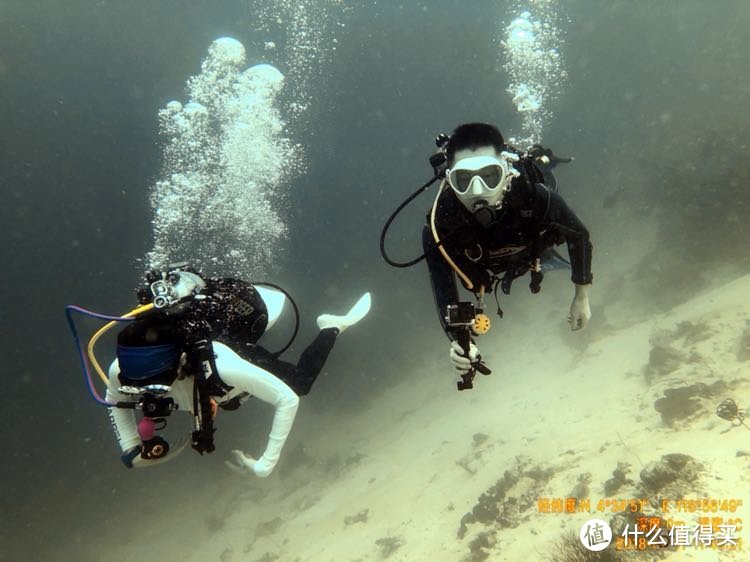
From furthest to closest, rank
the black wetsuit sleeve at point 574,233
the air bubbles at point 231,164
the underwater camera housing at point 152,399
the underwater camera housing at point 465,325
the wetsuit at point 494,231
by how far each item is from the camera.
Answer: the air bubbles at point 231,164, the black wetsuit sleeve at point 574,233, the wetsuit at point 494,231, the underwater camera housing at point 152,399, the underwater camera housing at point 465,325

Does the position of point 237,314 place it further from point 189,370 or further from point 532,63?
point 532,63

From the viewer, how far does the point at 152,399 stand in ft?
10.8

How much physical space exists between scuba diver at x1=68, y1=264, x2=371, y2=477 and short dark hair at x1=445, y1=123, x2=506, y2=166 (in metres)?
2.46

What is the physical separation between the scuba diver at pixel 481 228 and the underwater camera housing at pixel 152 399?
1.98m

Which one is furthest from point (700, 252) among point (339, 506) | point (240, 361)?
point (240, 361)

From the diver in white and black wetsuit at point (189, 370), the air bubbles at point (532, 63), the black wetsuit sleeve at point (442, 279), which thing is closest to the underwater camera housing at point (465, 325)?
the black wetsuit sleeve at point (442, 279)

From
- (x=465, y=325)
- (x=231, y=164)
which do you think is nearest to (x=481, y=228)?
(x=465, y=325)

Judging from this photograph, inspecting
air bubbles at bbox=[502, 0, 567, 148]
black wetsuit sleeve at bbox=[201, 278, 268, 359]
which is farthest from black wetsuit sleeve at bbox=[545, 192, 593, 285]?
air bubbles at bbox=[502, 0, 567, 148]

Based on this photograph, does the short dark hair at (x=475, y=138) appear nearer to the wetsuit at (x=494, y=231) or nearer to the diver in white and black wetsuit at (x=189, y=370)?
the wetsuit at (x=494, y=231)

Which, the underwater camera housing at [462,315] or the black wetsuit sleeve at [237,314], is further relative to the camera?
the black wetsuit sleeve at [237,314]

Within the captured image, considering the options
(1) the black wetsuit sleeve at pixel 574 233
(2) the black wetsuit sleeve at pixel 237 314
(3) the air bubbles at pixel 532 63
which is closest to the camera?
(1) the black wetsuit sleeve at pixel 574 233

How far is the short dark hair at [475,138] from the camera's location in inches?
129

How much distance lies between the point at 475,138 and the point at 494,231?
0.72 m

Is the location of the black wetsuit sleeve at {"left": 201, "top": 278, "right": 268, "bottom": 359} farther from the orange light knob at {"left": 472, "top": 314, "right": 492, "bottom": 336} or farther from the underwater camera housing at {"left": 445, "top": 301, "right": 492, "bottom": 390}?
the orange light knob at {"left": 472, "top": 314, "right": 492, "bottom": 336}
